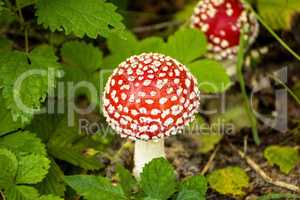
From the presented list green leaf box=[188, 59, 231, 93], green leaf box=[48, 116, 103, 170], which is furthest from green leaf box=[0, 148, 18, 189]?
green leaf box=[188, 59, 231, 93]

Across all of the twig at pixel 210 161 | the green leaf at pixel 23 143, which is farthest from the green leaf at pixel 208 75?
the green leaf at pixel 23 143

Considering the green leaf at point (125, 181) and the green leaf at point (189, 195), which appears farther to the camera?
the green leaf at point (125, 181)

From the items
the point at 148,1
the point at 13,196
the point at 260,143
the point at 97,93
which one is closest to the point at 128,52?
the point at 97,93

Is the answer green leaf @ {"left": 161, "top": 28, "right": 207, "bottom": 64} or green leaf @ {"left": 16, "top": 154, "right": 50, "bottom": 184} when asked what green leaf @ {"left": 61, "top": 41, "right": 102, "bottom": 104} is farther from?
green leaf @ {"left": 16, "top": 154, "right": 50, "bottom": 184}

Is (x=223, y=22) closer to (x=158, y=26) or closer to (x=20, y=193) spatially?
(x=158, y=26)

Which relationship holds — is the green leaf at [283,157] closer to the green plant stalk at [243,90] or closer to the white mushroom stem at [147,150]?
the green plant stalk at [243,90]

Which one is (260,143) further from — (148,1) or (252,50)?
(148,1)

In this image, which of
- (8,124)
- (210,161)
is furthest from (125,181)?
(210,161)
